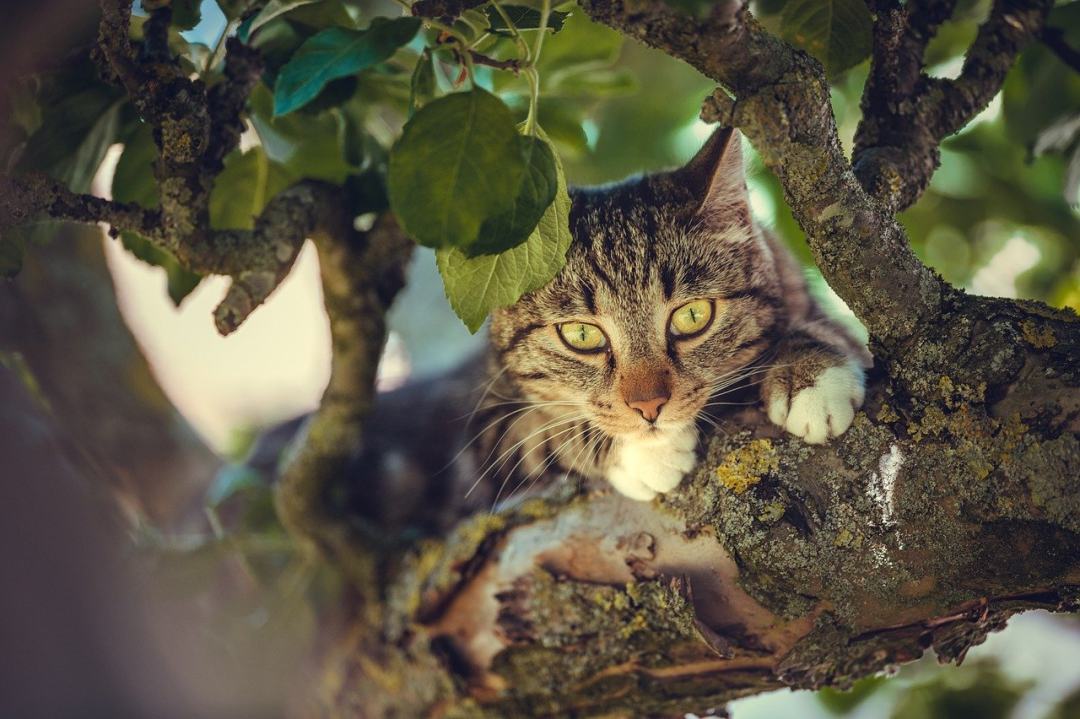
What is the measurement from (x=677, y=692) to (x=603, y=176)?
5.82 ft

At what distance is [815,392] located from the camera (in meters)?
1.47

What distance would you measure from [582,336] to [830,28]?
78cm

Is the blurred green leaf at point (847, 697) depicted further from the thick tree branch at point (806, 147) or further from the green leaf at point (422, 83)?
the green leaf at point (422, 83)

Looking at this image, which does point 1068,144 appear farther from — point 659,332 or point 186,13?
point 186,13

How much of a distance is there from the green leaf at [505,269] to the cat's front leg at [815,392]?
1.67 ft

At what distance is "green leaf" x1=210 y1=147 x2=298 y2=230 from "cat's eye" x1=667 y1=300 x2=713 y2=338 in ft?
3.24

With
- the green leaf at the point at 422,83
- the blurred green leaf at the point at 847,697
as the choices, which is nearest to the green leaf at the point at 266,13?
the green leaf at the point at 422,83

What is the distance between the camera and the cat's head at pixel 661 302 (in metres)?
1.73

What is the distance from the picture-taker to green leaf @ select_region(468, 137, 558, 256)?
47.9 inches

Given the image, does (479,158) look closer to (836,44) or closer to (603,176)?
(836,44)

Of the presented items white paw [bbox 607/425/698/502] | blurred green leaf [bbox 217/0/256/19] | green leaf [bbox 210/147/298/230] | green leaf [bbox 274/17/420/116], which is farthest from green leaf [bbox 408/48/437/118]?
white paw [bbox 607/425/698/502]

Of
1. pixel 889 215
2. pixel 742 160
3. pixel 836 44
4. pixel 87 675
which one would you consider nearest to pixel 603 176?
pixel 742 160

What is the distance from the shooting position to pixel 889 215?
1.39 m

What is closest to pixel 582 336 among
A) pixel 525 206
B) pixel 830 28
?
pixel 525 206
